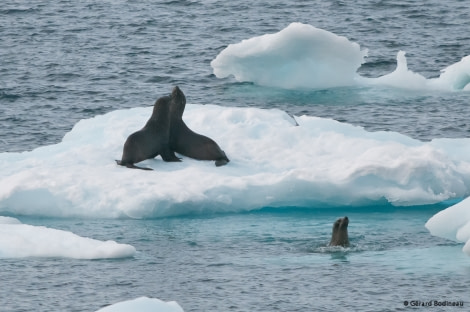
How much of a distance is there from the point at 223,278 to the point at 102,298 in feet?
5.09

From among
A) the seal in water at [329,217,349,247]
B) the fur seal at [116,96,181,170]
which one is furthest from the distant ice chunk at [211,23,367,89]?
the seal in water at [329,217,349,247]

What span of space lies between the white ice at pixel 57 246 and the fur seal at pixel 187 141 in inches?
149

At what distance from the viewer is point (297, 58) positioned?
2997cm

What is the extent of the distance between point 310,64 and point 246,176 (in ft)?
29.7

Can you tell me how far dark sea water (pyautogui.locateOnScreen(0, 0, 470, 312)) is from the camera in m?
16.9

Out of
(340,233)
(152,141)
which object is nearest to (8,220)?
(152,141)

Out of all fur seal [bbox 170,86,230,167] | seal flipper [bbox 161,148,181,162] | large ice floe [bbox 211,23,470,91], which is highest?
large ice floe [bbox 211,23,470,91]

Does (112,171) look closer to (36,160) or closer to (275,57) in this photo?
(36,160)

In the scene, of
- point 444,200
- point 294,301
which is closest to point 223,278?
point 294,301

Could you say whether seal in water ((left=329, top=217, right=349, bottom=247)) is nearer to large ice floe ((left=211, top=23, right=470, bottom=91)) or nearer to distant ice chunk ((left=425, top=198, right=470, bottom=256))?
distant ice chunk ((left=425, top=198, right=470, bottom=256))

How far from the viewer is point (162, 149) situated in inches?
874

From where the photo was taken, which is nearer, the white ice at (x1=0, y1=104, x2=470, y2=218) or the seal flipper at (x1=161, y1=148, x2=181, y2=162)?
the white ice at (x1=0, y1=104, x2=470, y2=218)

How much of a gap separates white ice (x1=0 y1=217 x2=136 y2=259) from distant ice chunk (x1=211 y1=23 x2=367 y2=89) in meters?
11.5

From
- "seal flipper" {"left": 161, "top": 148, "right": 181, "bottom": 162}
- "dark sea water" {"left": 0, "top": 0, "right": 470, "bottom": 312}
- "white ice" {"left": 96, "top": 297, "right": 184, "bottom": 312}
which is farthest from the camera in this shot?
"seal flipper" {"left": 161, "top": 148, "right": 181, "bottom": 162}
